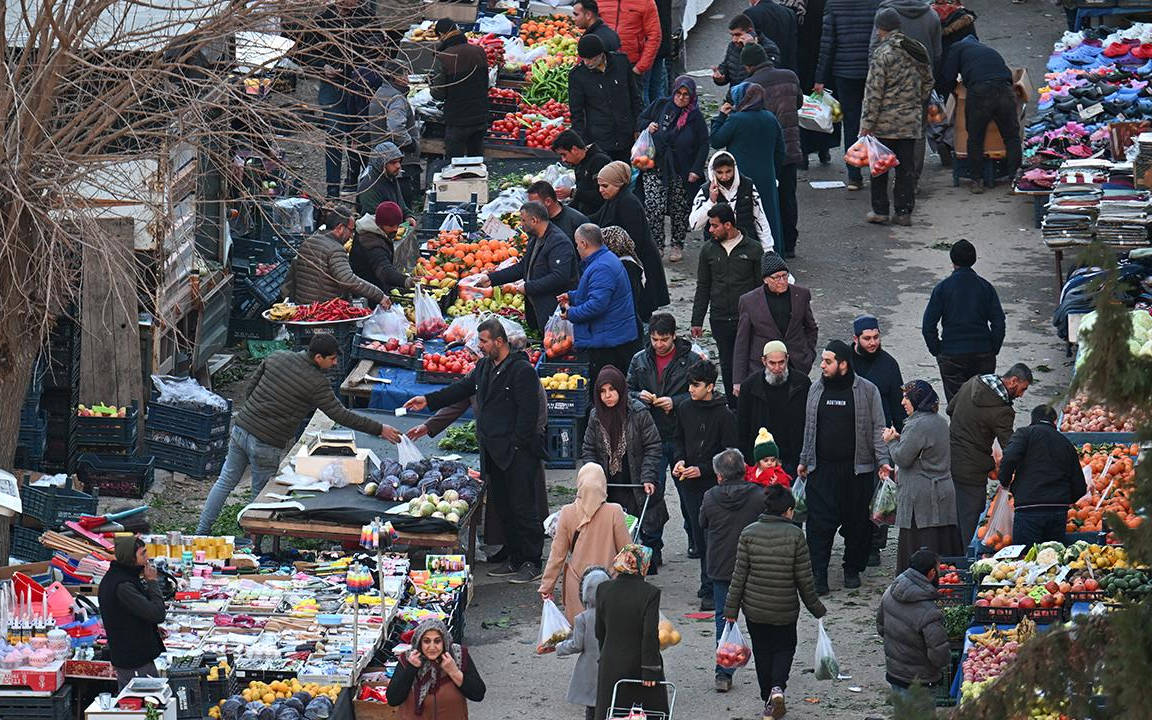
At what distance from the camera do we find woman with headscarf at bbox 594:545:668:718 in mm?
10828

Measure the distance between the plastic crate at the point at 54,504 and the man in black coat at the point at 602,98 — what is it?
6564 mm

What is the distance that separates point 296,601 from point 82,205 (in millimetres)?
2752

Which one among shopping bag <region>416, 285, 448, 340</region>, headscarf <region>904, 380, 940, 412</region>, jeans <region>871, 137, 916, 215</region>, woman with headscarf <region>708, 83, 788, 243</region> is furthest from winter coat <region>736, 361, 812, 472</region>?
jeans <region>871, 137, 916, 215</region>

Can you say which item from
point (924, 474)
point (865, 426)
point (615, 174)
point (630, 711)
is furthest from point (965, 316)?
point (630, 711)

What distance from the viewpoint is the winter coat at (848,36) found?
20156mm

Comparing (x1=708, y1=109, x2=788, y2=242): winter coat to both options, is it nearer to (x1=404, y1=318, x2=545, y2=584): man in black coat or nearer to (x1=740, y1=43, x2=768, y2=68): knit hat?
(x1=740, y1=43, x2=768, y2=68): knit hat

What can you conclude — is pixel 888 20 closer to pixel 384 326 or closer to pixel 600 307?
pixel 600 307

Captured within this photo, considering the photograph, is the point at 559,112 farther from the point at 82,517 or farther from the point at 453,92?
the point at 82,517

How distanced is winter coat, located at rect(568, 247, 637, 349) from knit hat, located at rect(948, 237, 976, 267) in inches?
91.6

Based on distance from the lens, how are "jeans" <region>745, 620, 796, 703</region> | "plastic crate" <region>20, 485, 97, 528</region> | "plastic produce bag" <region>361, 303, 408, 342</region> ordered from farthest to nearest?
1. "plastic produce bag" <region>361, 303, 408, 342</region>
2. "plastic crate" <region>20, 485, 97, 528</region>
3. "jeans" <region>745, 620, 796, 703</region>

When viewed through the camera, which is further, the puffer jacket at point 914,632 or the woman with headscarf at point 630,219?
the woman with headscarf at point 630,219

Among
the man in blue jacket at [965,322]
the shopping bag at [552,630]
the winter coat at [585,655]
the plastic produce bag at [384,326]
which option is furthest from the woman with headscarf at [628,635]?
the plastic produce bag at [384,326]

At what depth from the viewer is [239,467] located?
14156 millimetres

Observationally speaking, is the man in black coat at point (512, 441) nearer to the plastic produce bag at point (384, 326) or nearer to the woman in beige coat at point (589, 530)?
the woman in beige coat at point (589, 530)
